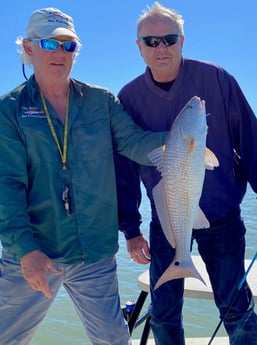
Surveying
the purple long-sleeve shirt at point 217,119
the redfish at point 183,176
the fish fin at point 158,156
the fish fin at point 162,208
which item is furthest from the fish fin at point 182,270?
the fish fin at point 158,156

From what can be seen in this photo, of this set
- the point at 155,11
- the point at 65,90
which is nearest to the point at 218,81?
the point at 155,11

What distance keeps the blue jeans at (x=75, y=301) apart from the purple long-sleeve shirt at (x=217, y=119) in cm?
92

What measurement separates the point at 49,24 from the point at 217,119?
137cm

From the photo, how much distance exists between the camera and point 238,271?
3752mm

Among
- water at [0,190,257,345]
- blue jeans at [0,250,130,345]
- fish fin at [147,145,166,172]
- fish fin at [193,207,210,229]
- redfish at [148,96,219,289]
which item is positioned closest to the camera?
redfish at [148,96,219,289]

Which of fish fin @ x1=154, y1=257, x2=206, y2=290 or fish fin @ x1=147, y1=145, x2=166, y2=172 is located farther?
fish fin @ x1=154, y1=257, x2=206, y2=290

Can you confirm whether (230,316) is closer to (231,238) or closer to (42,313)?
(231,238)

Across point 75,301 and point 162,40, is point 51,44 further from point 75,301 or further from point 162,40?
point 75,301

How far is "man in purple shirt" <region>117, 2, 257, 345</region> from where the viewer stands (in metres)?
3.67

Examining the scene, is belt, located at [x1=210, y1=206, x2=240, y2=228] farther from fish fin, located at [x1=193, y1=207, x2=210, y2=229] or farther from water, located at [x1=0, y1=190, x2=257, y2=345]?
water, located at [x1=0, y1=190, x2=257, y2=345]

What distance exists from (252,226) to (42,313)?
13951mm

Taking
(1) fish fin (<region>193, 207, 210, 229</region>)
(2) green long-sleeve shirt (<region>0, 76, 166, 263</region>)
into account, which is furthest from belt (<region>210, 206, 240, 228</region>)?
(2) green long-sleeve shirt (<region>0, 76, 166, 263</region>)

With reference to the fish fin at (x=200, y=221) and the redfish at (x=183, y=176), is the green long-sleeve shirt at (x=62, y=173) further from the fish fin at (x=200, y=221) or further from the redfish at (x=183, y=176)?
the fish fin at (x=200, y=221)

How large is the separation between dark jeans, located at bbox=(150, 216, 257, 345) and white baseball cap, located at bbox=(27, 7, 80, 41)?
1.66m
